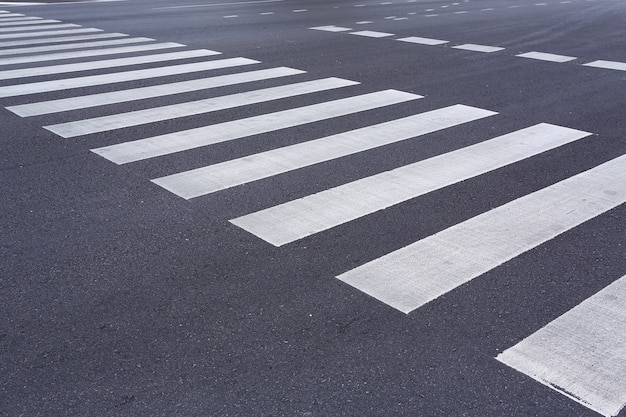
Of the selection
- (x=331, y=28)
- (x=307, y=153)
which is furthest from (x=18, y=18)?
(x=307, y=153)

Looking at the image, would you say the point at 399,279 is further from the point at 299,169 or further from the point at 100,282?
the point at 299,169

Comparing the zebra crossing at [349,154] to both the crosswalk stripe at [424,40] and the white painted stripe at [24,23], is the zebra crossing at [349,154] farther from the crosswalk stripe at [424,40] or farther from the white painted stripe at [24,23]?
the white painted stripe at [24,23]

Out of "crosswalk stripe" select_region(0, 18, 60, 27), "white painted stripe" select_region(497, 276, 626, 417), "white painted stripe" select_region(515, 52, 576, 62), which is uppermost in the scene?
"crosswalk stripe" select_region(0, 18, 60, 27)

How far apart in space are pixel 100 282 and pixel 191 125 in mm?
3744

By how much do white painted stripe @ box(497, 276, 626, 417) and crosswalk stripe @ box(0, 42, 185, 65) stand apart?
9990 millimetres

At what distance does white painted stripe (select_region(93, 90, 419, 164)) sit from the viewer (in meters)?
→ 7.15

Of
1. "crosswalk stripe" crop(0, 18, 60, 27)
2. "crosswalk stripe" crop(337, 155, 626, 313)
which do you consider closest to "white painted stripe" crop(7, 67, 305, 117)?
"crosswalk stripe" crop(337, 155, 626, 313)

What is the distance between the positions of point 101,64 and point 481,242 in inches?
321

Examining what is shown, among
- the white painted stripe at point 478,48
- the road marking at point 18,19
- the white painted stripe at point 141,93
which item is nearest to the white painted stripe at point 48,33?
the road marking at point 18,19

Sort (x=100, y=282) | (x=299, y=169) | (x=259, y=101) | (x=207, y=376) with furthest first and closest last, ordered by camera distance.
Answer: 1. (x=259, y=101)
2. (x=299, y=169)
3. (x=100, y=282)
4. (x=207, y=376)

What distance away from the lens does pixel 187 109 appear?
28.8ft

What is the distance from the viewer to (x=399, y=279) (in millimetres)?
4648

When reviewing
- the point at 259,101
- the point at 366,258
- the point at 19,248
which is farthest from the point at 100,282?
the point at 259,101

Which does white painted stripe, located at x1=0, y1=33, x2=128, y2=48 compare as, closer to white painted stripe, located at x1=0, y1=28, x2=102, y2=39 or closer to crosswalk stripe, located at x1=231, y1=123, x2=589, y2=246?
white painted stripe, located at x1=0, y1=28, x2=102, y2=39
